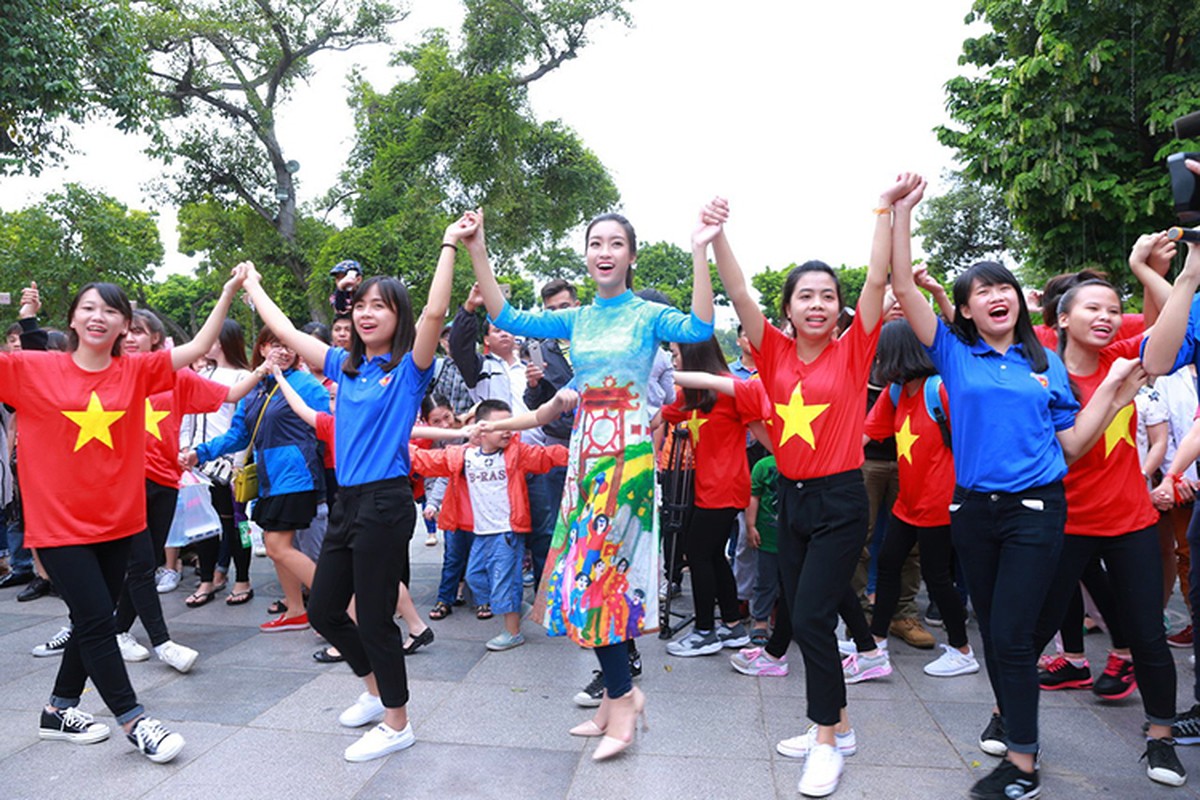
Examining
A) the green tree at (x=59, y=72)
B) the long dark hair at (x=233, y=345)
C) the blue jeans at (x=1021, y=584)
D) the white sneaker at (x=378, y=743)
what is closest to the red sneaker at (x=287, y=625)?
the long dark hair at (x=233, y=345)

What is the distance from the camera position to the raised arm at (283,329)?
3785mm

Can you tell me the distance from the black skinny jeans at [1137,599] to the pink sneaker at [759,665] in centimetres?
141

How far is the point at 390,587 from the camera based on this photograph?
3.45 m

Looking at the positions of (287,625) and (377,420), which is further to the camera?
(287,625)

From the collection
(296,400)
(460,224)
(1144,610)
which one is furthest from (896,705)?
(296,400)

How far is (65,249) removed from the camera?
75.2 feet

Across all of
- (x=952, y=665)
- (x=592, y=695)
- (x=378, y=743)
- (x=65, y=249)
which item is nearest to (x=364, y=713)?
(x=378, y=743)

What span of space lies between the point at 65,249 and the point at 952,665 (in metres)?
25.0

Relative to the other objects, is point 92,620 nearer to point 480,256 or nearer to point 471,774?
point 471,774

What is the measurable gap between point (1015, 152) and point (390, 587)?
38.5 feet

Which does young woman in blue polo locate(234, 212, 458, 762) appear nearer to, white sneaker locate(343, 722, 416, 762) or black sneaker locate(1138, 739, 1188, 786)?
white sneaker locate(343, 722, 416, 762)

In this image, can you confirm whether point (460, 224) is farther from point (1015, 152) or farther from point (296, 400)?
point (1015, 152)

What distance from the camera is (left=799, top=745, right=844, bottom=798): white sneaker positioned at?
307 cm

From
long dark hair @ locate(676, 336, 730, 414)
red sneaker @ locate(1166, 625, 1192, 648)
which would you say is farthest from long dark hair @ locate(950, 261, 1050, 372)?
red sneaker @ locate(1166, 625, 1192, 648)
